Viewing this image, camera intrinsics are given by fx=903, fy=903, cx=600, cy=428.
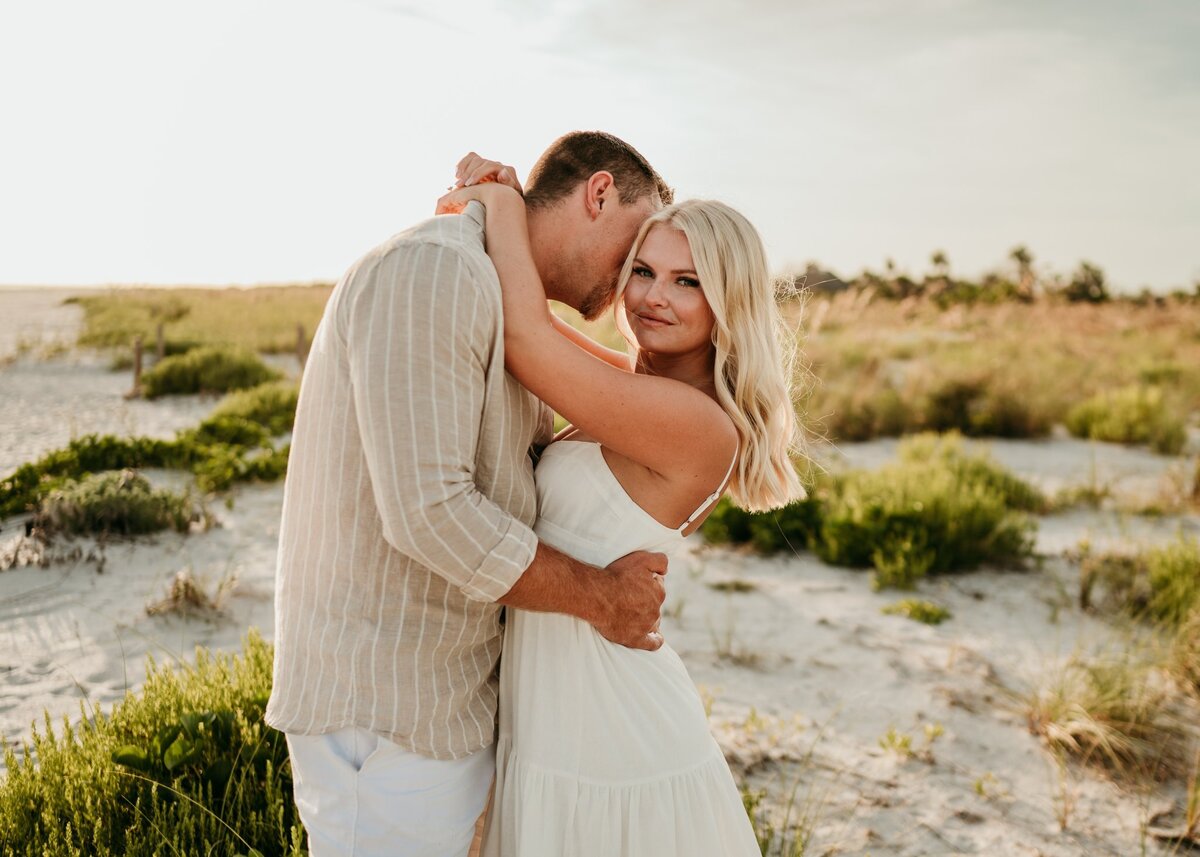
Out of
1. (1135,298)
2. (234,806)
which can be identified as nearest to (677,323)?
(234,806)

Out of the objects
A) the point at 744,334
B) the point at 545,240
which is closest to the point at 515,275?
the point at 545,240

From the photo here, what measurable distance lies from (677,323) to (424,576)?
1067mm

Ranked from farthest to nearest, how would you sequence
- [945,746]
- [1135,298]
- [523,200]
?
[1135,298] → [945,746] → [523,200]

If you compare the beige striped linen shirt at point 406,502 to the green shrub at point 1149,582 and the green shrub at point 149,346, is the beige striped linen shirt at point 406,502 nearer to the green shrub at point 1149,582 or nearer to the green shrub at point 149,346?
the green shrub at point 1149,582

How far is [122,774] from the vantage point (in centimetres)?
300

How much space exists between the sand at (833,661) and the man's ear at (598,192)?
249 centimetres

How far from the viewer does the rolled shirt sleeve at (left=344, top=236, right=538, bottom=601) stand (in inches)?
72.2

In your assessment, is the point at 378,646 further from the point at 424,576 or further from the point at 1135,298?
the point at 1135,298

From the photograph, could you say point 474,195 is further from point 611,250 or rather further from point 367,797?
point 367,797

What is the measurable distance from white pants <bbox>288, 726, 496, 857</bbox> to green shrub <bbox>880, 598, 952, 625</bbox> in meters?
4.78

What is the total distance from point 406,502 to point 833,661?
438 cm

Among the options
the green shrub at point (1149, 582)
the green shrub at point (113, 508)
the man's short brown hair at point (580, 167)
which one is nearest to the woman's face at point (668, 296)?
the man's short brown hair at point (580, 167)

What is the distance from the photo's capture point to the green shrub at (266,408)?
34.0ft

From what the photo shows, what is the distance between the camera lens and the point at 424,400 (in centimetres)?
184
